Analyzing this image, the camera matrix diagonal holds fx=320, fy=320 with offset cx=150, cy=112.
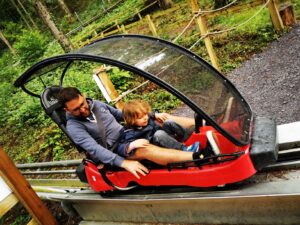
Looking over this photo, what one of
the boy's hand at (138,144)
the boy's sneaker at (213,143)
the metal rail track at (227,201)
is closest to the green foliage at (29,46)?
the metal rail track at (227,201)

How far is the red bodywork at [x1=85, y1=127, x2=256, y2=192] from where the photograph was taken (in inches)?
112

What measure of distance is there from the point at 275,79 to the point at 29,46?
44.3 feet

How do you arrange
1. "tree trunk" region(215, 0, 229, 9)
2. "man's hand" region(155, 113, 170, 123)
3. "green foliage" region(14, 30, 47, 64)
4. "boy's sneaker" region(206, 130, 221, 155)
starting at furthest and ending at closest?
1. "green foliage" region(14, 30, 47, 64)
2. "tree trunk" region(215, 0, 229, 9)
3. "man's hand" region(155, 113, 170, 123)
4. "boy's sneaker" region(206, 130, 221, 155)

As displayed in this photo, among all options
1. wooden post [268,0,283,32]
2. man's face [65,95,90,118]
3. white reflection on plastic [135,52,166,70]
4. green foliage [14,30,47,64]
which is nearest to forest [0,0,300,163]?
green foliage [14,30,47,64]

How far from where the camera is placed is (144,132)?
141 inches

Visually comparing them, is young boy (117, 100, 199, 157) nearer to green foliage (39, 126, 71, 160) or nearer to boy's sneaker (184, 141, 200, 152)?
boy's sneaker (184, 141, 200, 152)

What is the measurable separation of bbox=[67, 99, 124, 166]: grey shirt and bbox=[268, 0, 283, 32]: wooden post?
5.00 m

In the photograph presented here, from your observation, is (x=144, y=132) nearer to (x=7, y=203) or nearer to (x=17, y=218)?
(x=7, y=203)

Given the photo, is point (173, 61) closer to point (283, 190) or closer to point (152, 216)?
point (283, 190)

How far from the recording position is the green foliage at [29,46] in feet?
51.2

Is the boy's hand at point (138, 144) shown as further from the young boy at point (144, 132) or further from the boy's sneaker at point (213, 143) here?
the boy's sneaker at point (213, 143)

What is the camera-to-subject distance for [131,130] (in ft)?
11.9

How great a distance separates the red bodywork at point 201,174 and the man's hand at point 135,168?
0.29ft

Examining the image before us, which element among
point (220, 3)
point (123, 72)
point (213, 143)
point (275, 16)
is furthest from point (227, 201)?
point (220, 3)
